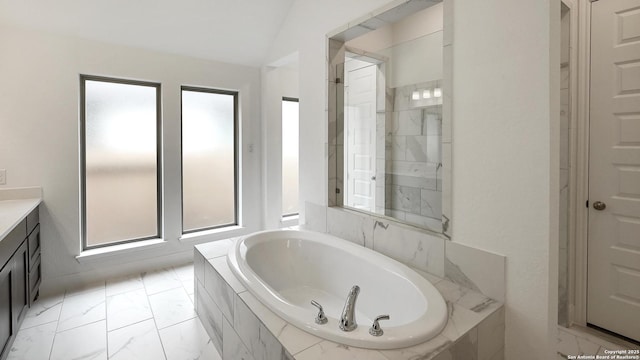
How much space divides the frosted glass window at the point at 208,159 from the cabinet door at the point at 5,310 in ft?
5.36

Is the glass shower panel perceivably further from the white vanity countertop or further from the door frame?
the door frame

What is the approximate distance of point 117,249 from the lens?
2.88m

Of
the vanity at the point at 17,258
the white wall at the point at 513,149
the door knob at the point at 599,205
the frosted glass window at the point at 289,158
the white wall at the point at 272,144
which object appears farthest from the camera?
the frosted glass window at the point at 289,158

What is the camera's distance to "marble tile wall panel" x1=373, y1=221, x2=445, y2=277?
1762 mm

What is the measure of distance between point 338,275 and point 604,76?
2063mm

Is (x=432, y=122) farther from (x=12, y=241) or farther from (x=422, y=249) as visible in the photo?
(x=12, y=241)

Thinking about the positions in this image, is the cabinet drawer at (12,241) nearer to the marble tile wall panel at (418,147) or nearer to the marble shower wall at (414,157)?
the marble shower wall at (414,157)

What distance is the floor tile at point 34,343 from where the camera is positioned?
1792mm

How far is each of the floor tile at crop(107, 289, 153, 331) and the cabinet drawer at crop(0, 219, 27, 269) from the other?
77cm

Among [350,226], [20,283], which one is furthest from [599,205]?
[20,283]

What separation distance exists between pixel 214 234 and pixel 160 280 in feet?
2.34

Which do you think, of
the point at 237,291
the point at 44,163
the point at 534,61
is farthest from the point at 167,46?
the point at 534,61

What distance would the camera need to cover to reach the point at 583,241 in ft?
6.41

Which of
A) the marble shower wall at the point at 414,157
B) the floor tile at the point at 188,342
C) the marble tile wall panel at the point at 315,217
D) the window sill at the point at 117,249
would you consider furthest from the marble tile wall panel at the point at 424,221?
the window sill at the point at 117,249
